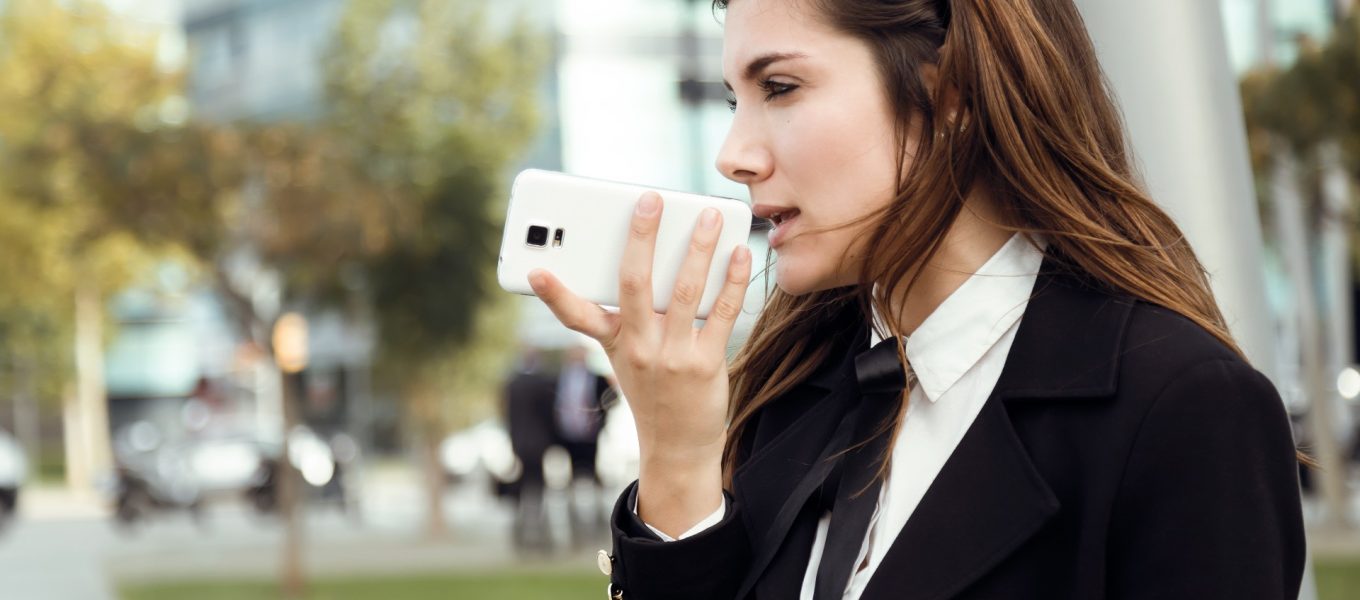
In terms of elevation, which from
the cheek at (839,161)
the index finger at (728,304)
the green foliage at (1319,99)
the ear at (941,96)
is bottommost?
the index finger at (728,304)

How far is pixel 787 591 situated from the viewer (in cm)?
179

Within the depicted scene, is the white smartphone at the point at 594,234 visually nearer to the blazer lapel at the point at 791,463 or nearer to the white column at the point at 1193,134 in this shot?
the blazer lapel at the point at 791,463

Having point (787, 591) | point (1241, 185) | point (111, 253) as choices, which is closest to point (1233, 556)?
point (787, 591)

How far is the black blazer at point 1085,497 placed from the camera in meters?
1.42

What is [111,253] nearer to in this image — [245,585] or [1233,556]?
[245,585]

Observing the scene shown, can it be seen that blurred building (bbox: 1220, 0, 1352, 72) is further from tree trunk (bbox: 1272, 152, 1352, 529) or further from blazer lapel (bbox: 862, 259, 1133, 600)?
tree trunk (bbox: 1272, 152, 1352, 529)

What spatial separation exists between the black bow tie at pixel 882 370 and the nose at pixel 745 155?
251 mm

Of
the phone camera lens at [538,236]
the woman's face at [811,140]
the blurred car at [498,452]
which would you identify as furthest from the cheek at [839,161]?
the blurred car at [498,452]

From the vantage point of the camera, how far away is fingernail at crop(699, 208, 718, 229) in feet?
5.58

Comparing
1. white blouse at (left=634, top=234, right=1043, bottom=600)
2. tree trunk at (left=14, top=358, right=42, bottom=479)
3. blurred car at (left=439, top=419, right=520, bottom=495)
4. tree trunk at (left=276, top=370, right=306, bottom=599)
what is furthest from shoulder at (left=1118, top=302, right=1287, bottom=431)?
tree trunk at (left=14, top=358, right=42, bottom=479)

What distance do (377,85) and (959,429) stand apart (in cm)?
1676

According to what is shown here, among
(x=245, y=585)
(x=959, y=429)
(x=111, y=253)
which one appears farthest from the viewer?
(x=111, y=253)

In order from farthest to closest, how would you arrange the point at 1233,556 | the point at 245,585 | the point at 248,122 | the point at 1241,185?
the point at 248,122 → the point at 245,585 → the point at 1241,185 → the point at 1233,556

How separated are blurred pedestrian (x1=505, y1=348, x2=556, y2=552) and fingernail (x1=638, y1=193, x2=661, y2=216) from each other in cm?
1212
